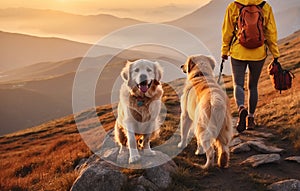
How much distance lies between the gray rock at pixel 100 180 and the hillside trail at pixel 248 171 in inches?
56.0

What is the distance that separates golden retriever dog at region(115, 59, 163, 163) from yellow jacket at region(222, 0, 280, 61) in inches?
74.1

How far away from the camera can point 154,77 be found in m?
6.40

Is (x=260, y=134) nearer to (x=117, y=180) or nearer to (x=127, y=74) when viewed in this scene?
(x=127, y=74)

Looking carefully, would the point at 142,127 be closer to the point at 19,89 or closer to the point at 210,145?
the point at 210,145

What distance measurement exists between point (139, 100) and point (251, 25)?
114 inches

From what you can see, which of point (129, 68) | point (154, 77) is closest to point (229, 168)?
point (154, 77)

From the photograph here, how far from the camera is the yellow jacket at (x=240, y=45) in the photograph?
22.7 feet

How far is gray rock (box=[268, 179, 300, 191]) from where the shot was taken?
16.5ft

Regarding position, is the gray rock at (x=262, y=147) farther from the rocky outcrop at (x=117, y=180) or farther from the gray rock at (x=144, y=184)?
the gray rock at (x=144, y=184)

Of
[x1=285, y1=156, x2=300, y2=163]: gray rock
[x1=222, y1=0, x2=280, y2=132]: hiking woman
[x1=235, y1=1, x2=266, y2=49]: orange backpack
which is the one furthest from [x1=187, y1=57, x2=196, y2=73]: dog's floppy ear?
[x1=285, y1=156, x2=300, y2=163]: gray rock

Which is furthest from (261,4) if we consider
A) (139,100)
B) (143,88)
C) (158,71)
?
(139,100)

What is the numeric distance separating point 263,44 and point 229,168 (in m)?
2.96

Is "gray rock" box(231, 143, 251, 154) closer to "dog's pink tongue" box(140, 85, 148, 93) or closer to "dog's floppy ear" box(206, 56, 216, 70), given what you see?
"dog's floppy ear" box(206, 56, 216, 70)

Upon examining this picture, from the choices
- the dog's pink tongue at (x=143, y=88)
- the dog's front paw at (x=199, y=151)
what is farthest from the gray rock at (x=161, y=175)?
the dog's pink tongue at (x=143, y=88)
